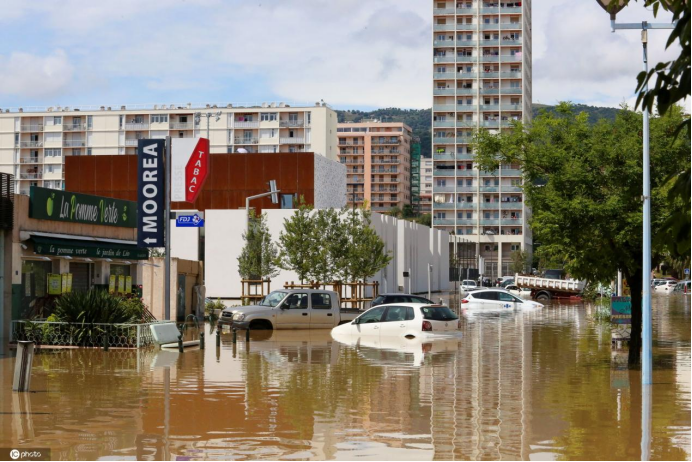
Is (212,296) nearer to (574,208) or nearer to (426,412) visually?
(574,208)

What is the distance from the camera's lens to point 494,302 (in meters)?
50.0

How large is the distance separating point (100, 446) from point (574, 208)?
12.3 metres

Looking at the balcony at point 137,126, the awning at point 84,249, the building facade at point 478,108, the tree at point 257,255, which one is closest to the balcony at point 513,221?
the building facade at point 478,108

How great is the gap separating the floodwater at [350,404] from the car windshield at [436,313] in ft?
4.48

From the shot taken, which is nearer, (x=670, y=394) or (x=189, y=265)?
(x=670, y=394)

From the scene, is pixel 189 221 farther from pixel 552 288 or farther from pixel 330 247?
pixel 552 288

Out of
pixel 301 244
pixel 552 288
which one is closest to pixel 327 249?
pixel 301 244

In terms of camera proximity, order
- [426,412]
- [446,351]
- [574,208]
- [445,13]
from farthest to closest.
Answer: [445,13] → [446,351] → [574,208] → [426,412]

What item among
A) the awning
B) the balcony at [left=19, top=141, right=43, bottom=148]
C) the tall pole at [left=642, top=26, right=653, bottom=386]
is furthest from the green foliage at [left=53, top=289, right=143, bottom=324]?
the balcony at [left=19, top=141, right=43, bottom=148]

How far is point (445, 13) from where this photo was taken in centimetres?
12888

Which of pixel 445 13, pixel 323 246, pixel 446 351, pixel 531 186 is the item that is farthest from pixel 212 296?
pixel 445 13

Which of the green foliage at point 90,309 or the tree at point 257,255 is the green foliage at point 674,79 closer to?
the green foliage at point 90,309

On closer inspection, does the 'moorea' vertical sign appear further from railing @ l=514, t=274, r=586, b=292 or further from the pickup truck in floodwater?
railing @ l=514, t=274, r=586, b=292

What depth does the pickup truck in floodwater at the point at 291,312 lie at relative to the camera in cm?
3372
